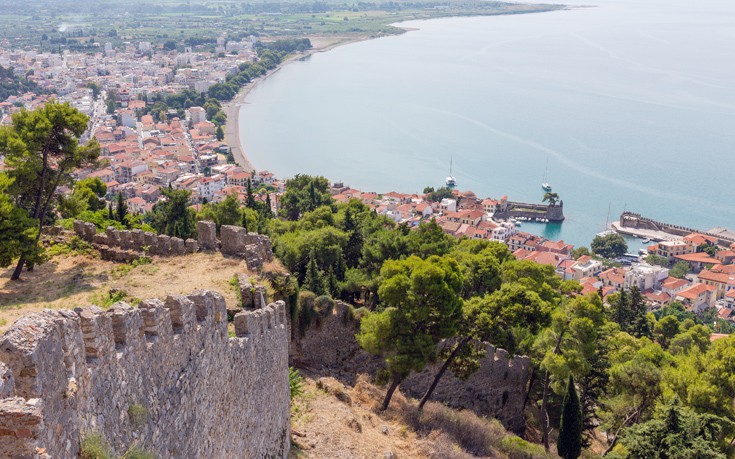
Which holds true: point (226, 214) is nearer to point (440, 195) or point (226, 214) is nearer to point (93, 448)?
point (93, 448)

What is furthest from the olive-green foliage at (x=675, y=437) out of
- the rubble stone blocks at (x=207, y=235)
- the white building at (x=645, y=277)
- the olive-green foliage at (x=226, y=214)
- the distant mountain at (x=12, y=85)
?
the distant mountain at (x=12, y=85)

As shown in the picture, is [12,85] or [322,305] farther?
[12,85]

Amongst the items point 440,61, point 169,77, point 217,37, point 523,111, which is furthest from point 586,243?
point 217,37

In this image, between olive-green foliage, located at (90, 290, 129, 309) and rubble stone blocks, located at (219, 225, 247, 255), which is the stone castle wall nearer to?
rubble stone blocks, located at (219, 225, 247, 255)

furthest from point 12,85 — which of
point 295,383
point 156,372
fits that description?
point 156,372

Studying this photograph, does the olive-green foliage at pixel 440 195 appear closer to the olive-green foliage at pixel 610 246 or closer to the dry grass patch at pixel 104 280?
the olive-green foliage at pixel 610 246

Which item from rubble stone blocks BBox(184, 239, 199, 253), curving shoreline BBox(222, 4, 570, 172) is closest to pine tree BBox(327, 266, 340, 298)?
rubble stone blocks BBox(184, 239, 199, 253)

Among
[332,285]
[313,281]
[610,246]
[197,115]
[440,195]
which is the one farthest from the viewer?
[197,115]

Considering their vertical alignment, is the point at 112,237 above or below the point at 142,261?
above
